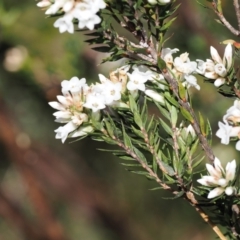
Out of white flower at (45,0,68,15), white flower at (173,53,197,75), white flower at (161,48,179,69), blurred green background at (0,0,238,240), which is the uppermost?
white flower at (45,0,68,15)

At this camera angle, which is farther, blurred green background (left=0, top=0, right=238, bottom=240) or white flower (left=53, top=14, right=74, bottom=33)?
blurred green background (left=0, top=0, right=238, bottom=240)

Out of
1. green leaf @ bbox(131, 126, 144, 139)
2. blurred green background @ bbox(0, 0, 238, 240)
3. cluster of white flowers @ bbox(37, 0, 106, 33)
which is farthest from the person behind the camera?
blurred green background @ bbox(0, 0, 238, 240)

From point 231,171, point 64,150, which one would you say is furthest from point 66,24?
point 64,150

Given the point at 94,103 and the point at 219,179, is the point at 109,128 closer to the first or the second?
the point at 94,103

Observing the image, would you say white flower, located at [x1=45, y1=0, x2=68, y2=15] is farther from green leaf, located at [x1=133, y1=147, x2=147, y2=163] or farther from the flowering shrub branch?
green leaf, located at [x1=133, y1=147, x2=147, y2=163]

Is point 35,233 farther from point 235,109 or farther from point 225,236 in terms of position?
point 235,109

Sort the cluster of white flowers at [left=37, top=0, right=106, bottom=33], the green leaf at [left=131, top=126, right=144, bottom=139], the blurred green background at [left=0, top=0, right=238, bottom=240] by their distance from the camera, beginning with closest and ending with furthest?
the cluster of white flowers at [left=37, top=0, right=106, bottom=33] → the green leaf at [left=131, top=126, right=144, bottom=139] → the blurred green background at [left=0, top=0, right=238, bottom=240]

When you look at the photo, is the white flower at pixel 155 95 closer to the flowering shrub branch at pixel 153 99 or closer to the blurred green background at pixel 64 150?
the flowering shrub branch at pixel 153 99

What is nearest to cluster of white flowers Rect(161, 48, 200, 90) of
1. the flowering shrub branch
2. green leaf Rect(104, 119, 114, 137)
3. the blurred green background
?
the flowering shrub branch
